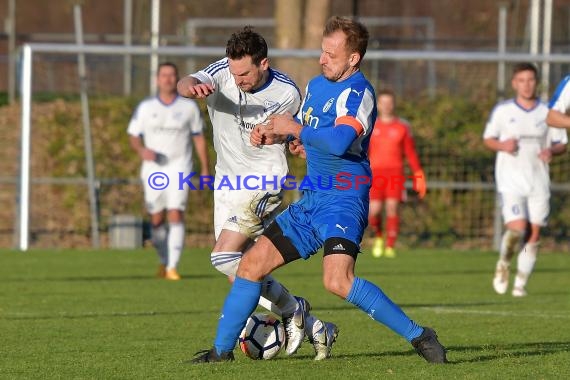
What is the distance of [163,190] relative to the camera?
1400 cm

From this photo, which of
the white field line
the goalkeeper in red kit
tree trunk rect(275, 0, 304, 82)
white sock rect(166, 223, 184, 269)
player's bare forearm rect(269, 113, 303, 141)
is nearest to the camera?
player's bare forearm rect(269, 113, 303, 141)

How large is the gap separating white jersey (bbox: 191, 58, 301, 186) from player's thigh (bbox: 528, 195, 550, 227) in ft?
15.2

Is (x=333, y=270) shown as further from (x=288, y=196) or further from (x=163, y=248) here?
(x=288, y=196)

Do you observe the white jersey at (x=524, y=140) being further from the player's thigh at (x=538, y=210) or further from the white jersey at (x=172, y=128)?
the white jersey at (x=172, y=128)

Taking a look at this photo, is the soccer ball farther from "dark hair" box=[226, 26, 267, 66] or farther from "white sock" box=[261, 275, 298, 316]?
"dark hair" box=[226, 26, 267, 66]

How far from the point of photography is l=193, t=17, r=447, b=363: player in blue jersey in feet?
23.2

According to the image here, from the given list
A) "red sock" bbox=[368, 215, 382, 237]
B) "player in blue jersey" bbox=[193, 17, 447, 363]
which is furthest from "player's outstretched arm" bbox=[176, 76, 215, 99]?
"red sock" bbox=[368, 215, 382, 237]

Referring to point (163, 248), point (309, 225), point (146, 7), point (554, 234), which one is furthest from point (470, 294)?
point (146, 7)

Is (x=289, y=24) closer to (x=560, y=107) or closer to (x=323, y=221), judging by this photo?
(x=560, y=107)

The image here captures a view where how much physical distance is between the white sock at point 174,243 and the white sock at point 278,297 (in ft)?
19.3

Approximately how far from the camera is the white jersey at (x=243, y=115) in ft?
27.8

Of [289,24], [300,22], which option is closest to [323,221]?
[289,24]

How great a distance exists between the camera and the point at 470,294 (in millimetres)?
12406

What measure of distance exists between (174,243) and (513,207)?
3581 mm
